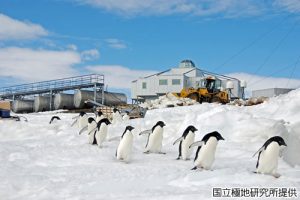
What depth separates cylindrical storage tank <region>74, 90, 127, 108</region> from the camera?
3912 centimetres

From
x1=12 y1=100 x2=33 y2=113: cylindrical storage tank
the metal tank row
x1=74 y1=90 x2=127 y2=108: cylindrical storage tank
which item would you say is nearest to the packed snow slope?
x1=74 y1=90 x2=127 y2=108: cylindrical storage tank

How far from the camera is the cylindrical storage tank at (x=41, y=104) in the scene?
42.2m

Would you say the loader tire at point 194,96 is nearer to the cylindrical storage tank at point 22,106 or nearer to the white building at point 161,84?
the white building at point 161,84

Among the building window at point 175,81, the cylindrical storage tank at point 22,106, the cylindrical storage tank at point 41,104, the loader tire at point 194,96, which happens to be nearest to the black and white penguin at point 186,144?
the loader tire at point 194,96

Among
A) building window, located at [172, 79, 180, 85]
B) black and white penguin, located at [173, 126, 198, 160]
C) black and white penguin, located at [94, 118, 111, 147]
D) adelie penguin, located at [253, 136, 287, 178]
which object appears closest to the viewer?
adelie penguin, located at [253, 136, 287, 178]

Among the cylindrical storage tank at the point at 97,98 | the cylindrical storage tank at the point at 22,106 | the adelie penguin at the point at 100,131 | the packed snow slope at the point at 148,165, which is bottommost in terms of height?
the packed snow slope at the point at 148,165

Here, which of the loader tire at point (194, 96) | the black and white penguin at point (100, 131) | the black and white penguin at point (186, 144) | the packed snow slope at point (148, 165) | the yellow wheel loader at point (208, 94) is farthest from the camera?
the loader tire at point (194, 96)

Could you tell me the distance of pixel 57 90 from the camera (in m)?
43.4

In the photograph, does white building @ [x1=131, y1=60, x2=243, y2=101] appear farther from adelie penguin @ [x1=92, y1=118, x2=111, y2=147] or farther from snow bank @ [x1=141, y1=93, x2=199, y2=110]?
adelie penguin @ [x1=92, y1=118, x2=111, y2=147]

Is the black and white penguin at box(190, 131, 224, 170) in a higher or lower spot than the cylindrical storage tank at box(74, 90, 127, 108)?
lower

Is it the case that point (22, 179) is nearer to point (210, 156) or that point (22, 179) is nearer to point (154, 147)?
point (210, 156)

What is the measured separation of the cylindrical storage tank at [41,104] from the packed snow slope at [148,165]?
910 inches

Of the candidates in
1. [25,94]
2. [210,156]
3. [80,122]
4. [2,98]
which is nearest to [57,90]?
[25,94]

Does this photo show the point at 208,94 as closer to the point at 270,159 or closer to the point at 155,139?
the point at 155,139
